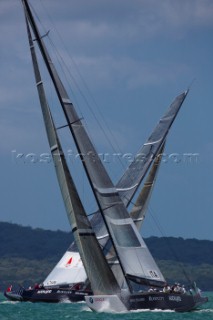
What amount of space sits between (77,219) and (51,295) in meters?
19.5

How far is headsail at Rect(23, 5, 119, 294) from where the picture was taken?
44.7 metres

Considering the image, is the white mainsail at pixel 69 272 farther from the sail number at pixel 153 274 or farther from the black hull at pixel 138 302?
the sail number at pixel 153 274

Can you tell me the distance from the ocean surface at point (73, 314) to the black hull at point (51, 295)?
1.95ft

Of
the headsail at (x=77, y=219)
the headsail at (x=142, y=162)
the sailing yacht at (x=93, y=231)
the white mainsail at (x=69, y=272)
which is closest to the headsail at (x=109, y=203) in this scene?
the sailing yacht at (x=93, y=231)

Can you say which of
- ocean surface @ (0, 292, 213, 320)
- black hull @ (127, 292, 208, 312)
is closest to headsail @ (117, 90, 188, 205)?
ocean surface @ (0, 292, 213, 320)

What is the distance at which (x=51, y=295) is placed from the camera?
63.6m

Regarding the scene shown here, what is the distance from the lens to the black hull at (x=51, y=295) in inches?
2448

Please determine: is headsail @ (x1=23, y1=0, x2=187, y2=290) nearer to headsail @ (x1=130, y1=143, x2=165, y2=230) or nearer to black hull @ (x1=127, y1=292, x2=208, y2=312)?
black hull @ (x1=127, y1=292, x2=208, y2=312)

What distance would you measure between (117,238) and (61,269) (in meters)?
19.9

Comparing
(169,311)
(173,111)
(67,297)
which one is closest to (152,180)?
(173,111)

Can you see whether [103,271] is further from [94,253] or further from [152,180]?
[152,180]

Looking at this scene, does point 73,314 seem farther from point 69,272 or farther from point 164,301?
point 69,272

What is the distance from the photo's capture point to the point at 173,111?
61.7m

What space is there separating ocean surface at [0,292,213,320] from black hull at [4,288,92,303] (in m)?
0.59
